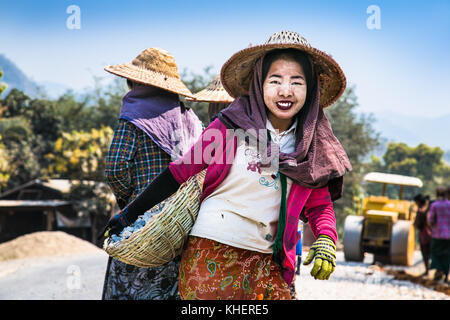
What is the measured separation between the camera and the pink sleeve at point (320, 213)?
2.48 meters

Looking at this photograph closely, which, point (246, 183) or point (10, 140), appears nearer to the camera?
point (246, 183)

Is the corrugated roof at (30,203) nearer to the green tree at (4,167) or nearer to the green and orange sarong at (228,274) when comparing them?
the green tree at (4,167)

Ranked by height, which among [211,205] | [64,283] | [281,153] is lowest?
[64,283]

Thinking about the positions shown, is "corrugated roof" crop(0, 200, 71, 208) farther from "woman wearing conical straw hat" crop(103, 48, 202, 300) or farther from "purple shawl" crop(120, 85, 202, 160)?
"purple shawl" crop(120, 85, 202, 160)

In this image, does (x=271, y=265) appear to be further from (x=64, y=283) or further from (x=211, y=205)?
(x=64, y=283)

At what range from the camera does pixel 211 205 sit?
2525 mm

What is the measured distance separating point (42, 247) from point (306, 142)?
12.4 m

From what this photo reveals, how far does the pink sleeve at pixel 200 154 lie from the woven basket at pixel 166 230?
0.18 feet

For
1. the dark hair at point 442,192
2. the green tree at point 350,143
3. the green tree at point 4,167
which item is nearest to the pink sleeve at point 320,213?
the dark hair at point 442,192

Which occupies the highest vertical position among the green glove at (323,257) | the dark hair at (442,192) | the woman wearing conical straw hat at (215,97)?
the woman wearing conical straw hat at (215,97)

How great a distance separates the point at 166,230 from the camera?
2537 millimetres

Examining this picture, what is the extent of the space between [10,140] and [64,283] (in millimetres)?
20488

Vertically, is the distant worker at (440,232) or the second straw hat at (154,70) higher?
the second straw hat at (154,70)
